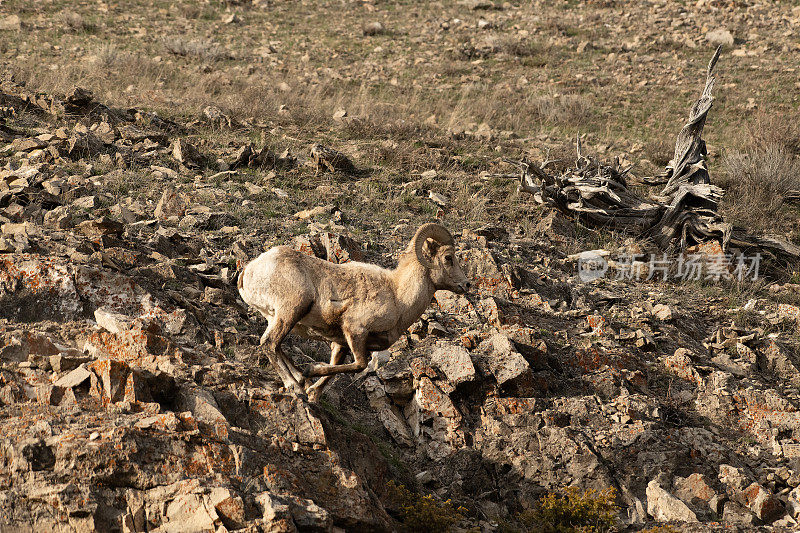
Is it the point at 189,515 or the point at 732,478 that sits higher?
the point at 189,515

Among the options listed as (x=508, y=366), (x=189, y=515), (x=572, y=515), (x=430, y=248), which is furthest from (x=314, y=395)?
(x=572, y=515)

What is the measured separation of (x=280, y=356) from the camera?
23.3 feet

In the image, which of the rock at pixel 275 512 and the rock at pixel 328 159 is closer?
the rock at pixel 275 512

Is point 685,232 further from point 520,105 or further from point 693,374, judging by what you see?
point 520,105

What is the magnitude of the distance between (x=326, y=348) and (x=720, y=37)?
25258mm

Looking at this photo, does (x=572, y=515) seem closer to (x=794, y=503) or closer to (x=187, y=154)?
(x=794, y=503)

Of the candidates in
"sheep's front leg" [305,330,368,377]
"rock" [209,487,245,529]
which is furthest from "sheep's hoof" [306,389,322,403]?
"rock" [209,487,245,529]

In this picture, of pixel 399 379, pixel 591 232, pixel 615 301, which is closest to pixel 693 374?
pixel 615 301

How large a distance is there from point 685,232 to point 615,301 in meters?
3.96

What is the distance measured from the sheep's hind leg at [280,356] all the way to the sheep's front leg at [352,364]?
123 mm

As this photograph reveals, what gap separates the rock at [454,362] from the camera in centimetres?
816

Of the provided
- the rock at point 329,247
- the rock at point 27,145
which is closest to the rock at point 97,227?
the rock at point 329,247

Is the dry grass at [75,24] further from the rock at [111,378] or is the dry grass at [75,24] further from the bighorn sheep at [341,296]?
the rock at [111,378]

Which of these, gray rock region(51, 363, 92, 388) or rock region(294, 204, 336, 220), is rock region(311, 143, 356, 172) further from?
gray rock region(51, 363, 92, 388)
